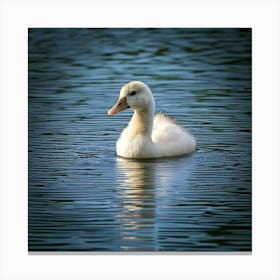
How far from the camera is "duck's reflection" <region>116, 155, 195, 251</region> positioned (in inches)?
790

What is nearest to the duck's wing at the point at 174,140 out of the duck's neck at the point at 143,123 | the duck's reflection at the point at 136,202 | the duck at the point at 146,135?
the duck at the point at 146,135

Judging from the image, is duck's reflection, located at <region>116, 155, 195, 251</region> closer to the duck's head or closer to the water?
the water

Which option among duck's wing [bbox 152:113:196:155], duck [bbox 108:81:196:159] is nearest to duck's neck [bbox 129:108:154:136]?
duck [bbox 108:81:196:159]

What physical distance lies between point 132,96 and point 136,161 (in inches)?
25.2

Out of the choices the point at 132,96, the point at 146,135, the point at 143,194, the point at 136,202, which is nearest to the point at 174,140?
the point at 146,135

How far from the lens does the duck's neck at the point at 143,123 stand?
2166 centimetres

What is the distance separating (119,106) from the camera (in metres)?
21.4

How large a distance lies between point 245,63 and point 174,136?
138cm

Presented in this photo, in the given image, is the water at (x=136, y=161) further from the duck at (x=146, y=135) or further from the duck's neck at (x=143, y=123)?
the duck's neck at (x=143, y=123)

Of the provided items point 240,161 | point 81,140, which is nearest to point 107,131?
point 81,140

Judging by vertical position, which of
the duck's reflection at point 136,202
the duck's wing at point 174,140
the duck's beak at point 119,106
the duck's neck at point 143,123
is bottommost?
the duck's reflection at point 136,202

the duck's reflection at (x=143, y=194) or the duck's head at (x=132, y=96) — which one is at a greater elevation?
the duck's head at (x=132, y=96)
